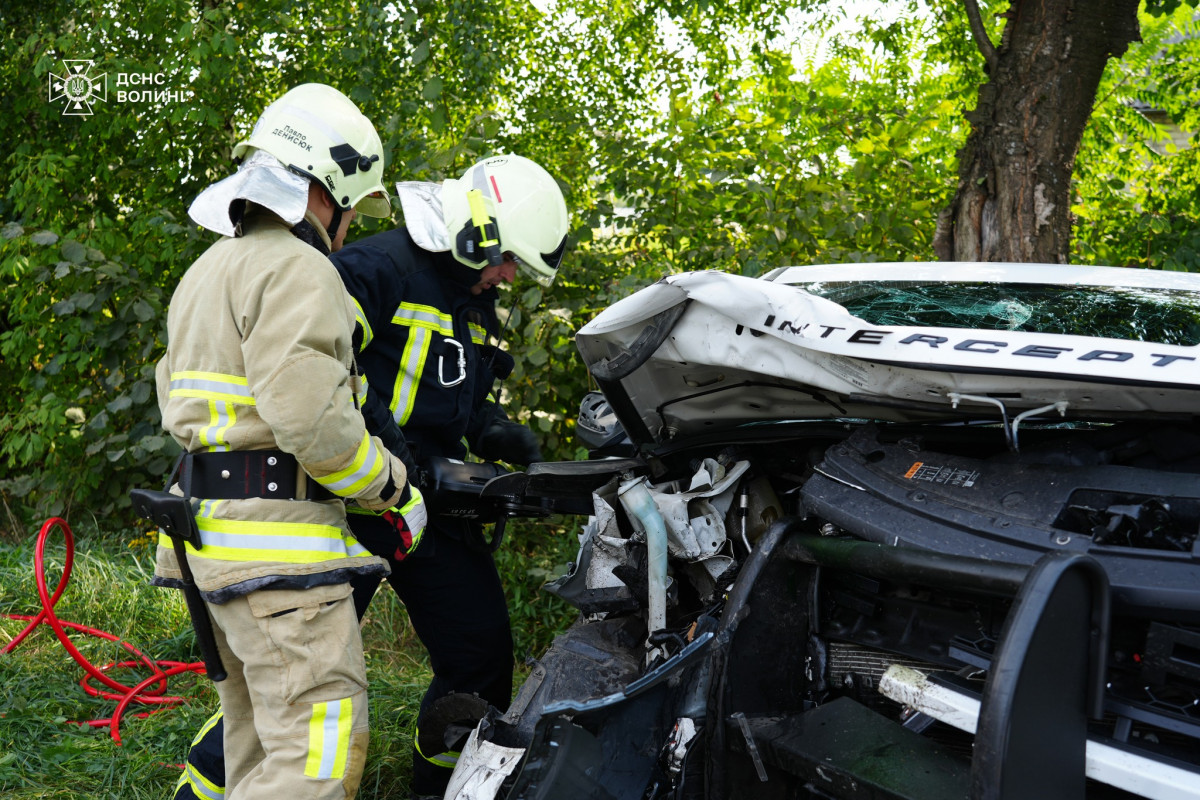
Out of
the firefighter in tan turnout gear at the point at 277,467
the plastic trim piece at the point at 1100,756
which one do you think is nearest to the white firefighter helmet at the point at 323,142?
the firefighter in tan turnout gear at the point at 277,467

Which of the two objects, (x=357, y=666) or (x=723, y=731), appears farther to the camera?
(x=357, y=666)

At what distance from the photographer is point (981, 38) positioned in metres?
4.76

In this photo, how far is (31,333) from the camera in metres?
5.77

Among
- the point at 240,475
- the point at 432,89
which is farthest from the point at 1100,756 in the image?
the point at 432,89

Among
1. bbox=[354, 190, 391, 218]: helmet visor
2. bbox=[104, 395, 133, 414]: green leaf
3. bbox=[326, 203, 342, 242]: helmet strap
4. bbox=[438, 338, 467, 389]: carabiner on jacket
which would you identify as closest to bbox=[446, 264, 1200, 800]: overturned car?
bbox=[438, 338, 467, 389]: carabiner on jacket

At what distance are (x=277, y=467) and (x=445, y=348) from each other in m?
0.75

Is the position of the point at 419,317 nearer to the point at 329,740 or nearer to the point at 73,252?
the point at 329,740

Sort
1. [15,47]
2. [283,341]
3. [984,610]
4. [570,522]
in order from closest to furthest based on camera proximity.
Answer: [984,610] → [283,341] → [570,522] → [15,47]

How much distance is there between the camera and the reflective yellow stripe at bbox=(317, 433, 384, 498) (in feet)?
7.82

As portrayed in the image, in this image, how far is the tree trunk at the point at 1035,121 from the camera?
4375 mm

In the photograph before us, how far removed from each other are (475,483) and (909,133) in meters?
3.38

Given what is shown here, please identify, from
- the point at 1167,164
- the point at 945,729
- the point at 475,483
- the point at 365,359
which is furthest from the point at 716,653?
the point at 1167,164

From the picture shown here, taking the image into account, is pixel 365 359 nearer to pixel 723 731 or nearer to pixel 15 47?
pixel 723 731

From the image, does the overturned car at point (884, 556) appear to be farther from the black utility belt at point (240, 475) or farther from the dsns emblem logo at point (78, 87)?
the dsns emblem logo at point (78, 87)
